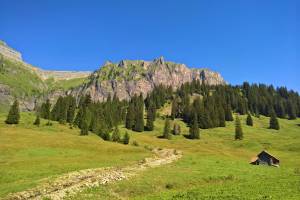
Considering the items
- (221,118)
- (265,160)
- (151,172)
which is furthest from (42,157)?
(221,118)

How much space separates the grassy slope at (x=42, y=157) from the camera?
141ft

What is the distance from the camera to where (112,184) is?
34.2 metres

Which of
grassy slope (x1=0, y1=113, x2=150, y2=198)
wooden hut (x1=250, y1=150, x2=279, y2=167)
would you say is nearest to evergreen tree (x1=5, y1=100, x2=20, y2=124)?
grassy slope (x1=0, y1=113, x2=150, y2=198)

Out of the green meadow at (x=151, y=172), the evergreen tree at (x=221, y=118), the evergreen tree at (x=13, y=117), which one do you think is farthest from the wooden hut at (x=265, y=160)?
the evergreen tree at (x=221, y=118)

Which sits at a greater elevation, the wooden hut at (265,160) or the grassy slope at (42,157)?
the wooden hut at (265,160)

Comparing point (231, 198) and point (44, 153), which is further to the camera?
point (44, 153)

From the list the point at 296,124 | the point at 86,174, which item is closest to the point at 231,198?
the point at 86,174

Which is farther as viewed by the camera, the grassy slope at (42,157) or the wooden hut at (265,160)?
the wooden hut at (265,160)

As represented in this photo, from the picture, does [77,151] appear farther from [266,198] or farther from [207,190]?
[266,198]

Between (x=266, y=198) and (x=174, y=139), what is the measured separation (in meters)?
110

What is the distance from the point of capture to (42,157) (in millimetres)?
63531

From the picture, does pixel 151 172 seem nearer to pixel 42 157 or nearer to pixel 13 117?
pixel 42 157

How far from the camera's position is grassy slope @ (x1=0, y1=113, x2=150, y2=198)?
4291 cm

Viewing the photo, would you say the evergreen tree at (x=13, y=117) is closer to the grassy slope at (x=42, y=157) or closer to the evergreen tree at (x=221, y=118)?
the grassy slope at (x=42, y=157)
